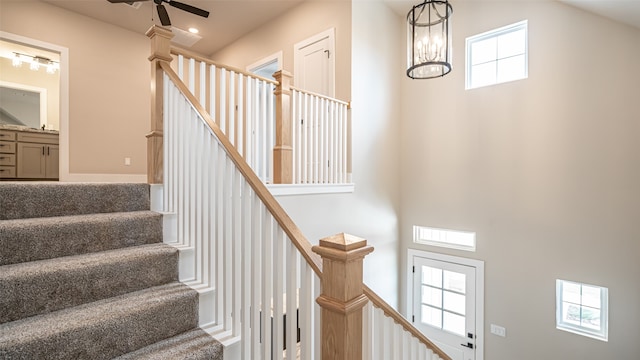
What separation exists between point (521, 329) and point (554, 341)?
0.34 metres

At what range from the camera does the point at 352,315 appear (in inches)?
38.5

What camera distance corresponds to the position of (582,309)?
3.47 metres

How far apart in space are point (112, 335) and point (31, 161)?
513cm

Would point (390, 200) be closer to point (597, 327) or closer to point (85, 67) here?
point (597, 327)

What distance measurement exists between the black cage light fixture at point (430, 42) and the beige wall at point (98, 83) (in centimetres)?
457

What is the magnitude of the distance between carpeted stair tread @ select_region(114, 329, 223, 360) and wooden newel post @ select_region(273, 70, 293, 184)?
64.6 inches

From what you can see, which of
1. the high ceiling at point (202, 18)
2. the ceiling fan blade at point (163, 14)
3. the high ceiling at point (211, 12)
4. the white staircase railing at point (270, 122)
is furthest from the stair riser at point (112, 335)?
the high ceiling at point (202, 18)

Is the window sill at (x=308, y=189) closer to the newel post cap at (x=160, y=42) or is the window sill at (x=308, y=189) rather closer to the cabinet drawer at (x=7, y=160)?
the newel post cap at (x=160, y=42)

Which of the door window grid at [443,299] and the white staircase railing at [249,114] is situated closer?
the white staircase railing at [249,114]

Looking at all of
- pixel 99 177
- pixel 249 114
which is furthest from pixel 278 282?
pixel 99 177

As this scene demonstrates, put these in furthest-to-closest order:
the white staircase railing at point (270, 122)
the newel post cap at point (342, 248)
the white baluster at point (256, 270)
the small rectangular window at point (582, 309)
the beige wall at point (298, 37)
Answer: the beige wall at point (298, 37) < the small rectangular window at point (582, 309) < the white staircase railing at point (270, 122) < the white baluster at point (256, 270) < the newel post cap at point (342, 248)

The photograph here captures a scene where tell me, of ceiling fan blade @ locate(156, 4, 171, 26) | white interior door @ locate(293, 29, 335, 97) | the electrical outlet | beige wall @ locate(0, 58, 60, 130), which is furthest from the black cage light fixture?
beige wall @ locate(0, 58, 60, 130)

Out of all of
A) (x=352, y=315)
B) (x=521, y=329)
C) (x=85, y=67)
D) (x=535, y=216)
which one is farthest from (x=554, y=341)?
(x=85, y=67)

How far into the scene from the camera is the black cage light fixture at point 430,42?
2.48m
